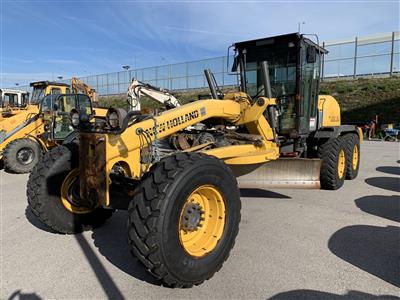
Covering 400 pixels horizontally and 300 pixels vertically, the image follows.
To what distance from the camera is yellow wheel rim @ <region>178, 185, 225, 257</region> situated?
340cm

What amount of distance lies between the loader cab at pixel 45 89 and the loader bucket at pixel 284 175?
1009 centimetres

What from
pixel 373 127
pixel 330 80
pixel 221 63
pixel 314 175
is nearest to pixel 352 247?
pixel 314 175

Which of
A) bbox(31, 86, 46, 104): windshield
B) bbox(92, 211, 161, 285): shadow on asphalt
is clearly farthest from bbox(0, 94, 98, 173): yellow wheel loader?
bbox(92, 211, 161, 285): shadow on asphalt

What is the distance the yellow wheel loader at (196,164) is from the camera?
3.07 meters

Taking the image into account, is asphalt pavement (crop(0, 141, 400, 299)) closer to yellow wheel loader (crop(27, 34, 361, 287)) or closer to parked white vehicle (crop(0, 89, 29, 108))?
yellow wheel loader (crop(27, 34, 361, 287))

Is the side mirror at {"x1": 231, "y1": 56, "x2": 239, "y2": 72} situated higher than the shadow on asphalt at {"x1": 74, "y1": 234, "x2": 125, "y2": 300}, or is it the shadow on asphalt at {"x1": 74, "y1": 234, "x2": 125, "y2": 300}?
the side mirror at {"x1": 231, "y1": 56, "x2": 239, "y2": 72}

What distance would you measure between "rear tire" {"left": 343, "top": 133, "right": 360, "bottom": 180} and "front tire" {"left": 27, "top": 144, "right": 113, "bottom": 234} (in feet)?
17.7

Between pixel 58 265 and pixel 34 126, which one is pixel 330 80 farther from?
pixel 58 265

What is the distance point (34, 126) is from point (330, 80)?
2372 cm

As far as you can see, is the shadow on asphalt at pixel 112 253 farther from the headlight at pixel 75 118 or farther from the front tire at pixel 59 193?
the headlight at pixel 75 118

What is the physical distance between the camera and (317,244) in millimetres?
4184

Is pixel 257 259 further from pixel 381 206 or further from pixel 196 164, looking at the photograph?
pixel 381 206

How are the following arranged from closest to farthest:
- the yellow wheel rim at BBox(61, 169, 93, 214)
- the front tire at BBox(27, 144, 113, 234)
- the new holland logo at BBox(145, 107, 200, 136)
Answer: the new holland logo at BBox(145, 107, 200, 136), the front tire at BBox(27, 144, 113, 234), the yellow wheel rim at BBox(61, 169, 93, 214)

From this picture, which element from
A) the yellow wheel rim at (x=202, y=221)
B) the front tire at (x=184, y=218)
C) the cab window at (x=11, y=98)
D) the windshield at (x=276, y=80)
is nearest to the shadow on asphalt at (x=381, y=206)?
the windshield at (x=276, y=80)
